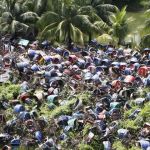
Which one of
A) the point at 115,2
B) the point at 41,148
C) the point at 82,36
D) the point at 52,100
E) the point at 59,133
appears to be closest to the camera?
the point at 41,148

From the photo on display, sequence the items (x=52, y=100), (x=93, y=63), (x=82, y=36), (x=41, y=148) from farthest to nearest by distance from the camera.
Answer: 1. (x=82, y=36)
2. (x=93, y=63)
3. (x=52, y=100)
4. (x=41, y=148)

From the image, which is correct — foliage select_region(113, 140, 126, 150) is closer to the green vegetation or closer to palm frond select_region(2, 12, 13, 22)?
the green vegetation

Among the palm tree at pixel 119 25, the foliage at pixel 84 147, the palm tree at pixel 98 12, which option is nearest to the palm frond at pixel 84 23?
the palm tree at pixel 98 12

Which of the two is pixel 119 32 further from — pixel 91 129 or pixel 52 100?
pixel 91 129

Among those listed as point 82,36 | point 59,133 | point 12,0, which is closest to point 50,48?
point 82,36

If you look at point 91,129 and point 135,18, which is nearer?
point 91,129

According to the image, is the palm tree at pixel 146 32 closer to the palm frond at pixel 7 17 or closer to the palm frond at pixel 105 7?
the palm frond at pixel 105 7

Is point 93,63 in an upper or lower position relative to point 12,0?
lower
